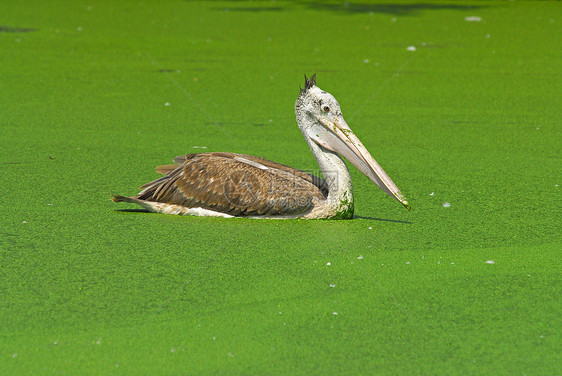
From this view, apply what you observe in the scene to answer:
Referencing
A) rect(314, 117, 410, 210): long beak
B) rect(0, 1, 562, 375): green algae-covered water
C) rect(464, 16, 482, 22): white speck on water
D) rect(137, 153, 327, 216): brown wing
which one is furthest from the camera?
rect(464, 16, 482, 22): white speck on water

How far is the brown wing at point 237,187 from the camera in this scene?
4.51 metres

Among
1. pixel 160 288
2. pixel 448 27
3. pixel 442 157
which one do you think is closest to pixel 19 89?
pixel 442 157

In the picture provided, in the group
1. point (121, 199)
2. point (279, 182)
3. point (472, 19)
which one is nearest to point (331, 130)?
point (279, 182)

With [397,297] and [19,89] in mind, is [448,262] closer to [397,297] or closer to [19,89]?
[397,297]

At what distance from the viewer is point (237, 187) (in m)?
4.55

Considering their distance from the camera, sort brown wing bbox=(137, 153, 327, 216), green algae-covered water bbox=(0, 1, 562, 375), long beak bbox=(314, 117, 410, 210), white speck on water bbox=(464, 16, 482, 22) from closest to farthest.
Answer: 1. green algae-covered water bbox=(0, 1, 562, 375)
2. brown wing bbox=(137, 153, 327, 216)
3. long beak bbox=(314, 117, 410, 210)
4. white speck on water bbox=(464, 16, 482, 22)

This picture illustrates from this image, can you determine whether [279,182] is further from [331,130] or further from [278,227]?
[331,130]

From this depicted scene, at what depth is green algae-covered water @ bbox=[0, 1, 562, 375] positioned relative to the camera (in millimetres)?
3061

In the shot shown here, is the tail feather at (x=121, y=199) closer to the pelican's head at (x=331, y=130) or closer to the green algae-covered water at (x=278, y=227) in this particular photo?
the green algae-covered water at (x=278, y=227)

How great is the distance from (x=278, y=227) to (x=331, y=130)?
670 millimetres

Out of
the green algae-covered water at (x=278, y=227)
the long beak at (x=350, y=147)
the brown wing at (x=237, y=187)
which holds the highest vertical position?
the long beak at (x=350, y=147)

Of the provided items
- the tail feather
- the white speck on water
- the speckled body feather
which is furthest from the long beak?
the white speck on water

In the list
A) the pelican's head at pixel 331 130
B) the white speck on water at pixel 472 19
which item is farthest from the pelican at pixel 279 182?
the white speck on water at pixel 472 19

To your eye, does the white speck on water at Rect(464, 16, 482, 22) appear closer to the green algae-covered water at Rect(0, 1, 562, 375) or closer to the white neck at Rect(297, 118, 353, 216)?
the green algae-covered water at Rect(0, 1, 562, 375)
